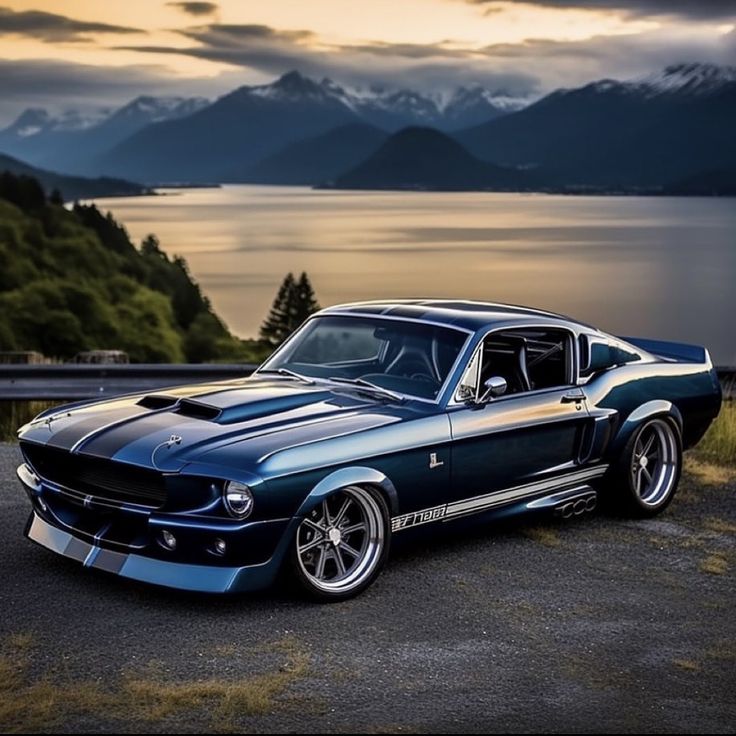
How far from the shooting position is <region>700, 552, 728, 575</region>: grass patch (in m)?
6.94

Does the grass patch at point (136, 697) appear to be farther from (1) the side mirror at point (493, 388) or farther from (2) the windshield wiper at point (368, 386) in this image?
(1) the side mirror at point (493, 388)

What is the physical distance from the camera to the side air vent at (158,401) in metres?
6.58

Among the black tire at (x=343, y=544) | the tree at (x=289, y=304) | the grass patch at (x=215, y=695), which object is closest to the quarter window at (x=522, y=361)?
the black tire at (x=343, y=544)

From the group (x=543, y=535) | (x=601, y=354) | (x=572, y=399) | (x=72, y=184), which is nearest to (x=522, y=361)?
(x=572, y=399)

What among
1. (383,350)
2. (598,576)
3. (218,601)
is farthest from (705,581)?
(218,601)

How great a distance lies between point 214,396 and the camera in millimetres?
6660

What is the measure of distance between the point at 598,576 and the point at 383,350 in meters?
1.76

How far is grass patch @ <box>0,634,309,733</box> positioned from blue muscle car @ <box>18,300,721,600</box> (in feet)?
2.68

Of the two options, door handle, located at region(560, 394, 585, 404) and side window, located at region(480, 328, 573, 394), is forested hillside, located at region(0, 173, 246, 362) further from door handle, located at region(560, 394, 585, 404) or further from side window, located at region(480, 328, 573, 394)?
door handle, located at region(560, 394, 585, 404)

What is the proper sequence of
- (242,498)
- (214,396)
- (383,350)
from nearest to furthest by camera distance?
(242,498)
(214,396)
(383,350)

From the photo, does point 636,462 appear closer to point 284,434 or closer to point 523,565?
point 523,565

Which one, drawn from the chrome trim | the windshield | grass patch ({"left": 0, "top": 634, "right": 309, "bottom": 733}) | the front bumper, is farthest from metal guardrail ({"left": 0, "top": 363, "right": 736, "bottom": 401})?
grass patch ({"left": 0, "top": 634, "right": 309, "bottom": 733})

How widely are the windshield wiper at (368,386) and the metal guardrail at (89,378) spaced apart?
4.50 meters

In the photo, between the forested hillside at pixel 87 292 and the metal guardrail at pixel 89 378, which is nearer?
the metal guardrail at pixel 89 378
